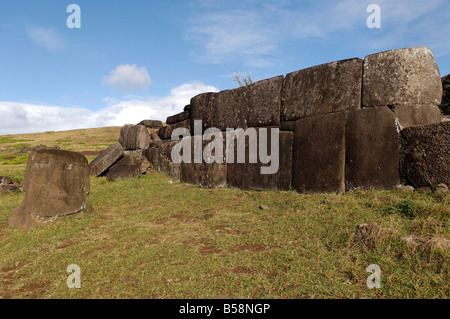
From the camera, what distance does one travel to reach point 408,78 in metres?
4.25

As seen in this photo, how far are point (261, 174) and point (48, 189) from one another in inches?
151

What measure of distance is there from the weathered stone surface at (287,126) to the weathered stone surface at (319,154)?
6.8 inches

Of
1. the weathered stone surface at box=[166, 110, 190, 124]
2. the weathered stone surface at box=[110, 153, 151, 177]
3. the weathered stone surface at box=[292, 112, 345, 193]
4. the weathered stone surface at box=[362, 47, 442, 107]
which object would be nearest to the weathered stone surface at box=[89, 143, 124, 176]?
the weathered stone surface at box=[110, 153, 151, 177]

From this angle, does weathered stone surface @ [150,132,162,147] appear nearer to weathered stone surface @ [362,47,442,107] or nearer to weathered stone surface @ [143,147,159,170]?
weathered stone surface @ [143,147,159,170]

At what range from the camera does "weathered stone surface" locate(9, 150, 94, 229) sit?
4.34 m

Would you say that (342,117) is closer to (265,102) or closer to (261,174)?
(265,102)

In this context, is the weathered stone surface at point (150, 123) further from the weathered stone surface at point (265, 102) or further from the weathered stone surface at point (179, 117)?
the weathered stone surface at point (265, 102)

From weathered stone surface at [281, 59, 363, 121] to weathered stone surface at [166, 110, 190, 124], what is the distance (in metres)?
3.80

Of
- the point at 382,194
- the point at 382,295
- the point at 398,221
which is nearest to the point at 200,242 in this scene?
the point at 382,295

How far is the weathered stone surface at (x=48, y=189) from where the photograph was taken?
4343 millimetres

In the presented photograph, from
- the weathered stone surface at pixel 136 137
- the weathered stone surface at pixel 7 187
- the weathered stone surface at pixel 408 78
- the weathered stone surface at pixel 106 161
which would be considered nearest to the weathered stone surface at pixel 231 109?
the weathered stone surface at pixel 408 78

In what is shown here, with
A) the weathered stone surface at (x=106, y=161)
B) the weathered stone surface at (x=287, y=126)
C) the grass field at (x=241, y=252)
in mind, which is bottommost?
the grass field at (x=241, y=252)

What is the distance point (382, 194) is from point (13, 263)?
461 centimetres
